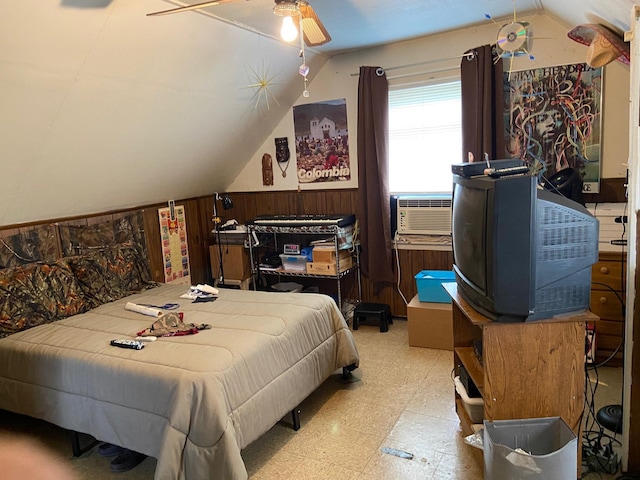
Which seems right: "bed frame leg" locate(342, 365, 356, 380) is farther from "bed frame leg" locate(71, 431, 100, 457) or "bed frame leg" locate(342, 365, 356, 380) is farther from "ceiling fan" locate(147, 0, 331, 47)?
"ceiling fan" locate(147, 0, 331, 47)

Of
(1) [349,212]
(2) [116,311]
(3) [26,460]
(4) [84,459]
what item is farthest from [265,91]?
(3) [26,460]

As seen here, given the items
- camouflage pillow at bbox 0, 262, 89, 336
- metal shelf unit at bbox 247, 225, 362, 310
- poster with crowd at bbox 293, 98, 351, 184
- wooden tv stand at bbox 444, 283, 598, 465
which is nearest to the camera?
wooden tv stand at bbox 444, 283, 598, 465

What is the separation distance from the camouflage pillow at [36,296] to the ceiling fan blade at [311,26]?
2.17 metres

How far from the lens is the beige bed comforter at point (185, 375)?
6.53 ft

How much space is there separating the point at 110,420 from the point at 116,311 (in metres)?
0.97

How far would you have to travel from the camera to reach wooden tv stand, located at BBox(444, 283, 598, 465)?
1940 millimetres

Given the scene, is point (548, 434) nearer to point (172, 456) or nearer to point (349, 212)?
point (172, 456)

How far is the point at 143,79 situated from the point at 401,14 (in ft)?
5.68

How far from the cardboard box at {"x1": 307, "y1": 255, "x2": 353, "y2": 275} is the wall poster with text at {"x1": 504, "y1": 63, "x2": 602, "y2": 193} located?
1.59 metres

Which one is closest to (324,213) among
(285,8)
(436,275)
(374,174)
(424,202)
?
(374,174)

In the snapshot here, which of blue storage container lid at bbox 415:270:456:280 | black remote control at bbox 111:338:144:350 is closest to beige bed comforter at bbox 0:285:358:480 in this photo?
black remote control at bbox 111:338:144:350

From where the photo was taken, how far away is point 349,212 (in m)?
4.37

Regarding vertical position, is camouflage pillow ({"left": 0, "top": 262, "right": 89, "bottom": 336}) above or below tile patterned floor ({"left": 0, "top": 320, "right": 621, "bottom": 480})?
above

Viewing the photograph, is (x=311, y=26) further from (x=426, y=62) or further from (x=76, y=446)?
(x=76, y=446)
